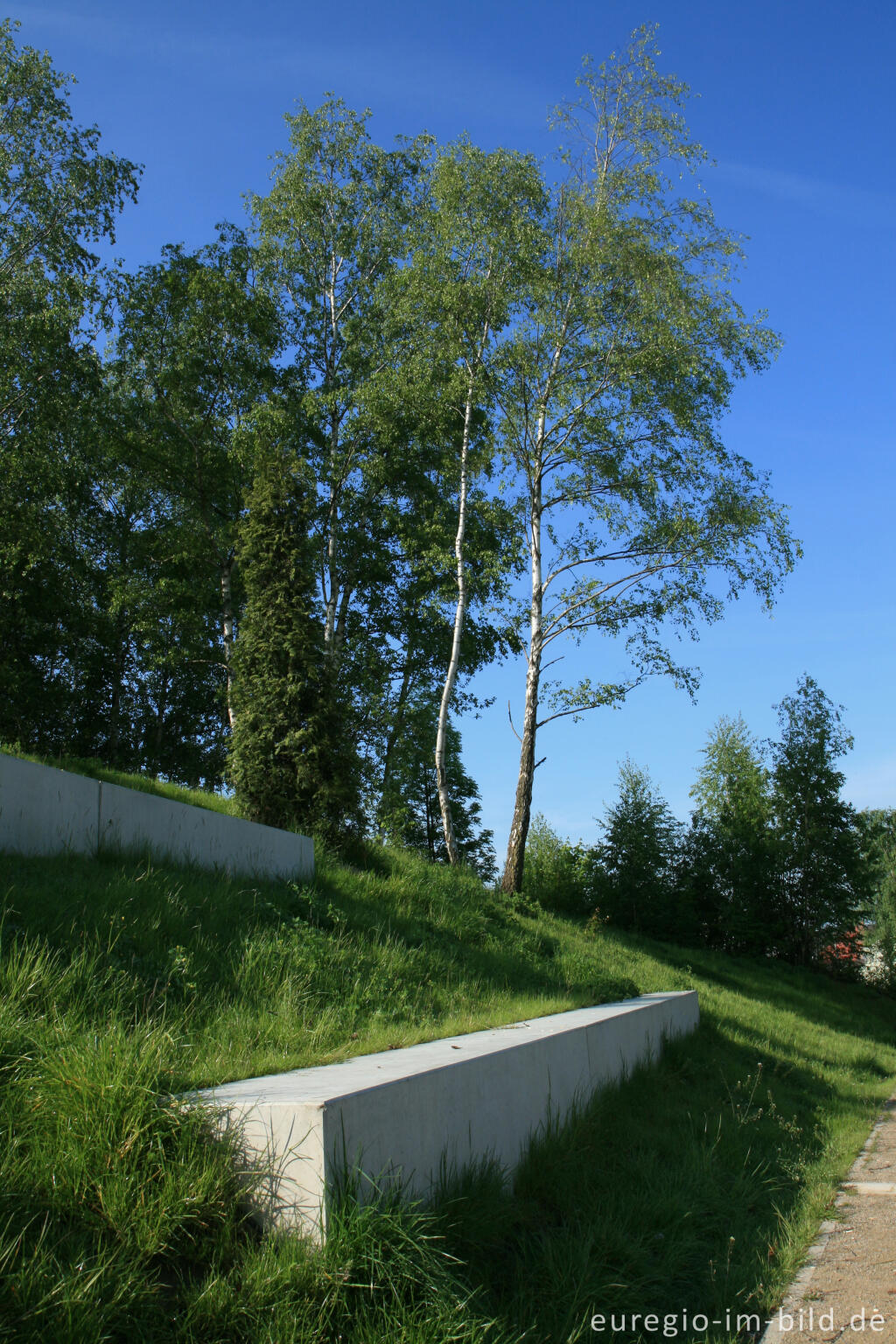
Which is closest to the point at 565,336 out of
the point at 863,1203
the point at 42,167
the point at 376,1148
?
the point at 42,167

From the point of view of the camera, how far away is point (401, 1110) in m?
3.84

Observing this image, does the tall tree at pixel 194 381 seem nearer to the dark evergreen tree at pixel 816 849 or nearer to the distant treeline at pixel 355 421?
the distant treeline at pixel 355 421

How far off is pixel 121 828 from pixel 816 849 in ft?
85.6

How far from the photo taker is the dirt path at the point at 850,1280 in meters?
4.09

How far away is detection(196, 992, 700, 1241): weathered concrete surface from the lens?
3258 millimetres

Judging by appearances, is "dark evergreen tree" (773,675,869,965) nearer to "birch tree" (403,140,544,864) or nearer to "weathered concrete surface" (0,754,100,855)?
"birch tree" (403,140,544,864)

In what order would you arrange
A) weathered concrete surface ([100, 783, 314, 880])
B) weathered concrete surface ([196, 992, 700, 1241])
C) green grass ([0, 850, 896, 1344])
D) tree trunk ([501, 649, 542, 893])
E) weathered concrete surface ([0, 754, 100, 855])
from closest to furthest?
green grass ([0, 850, 896, 1344]), weathered concrete surface ([196, 992, 700, 1241]), weathered concrete surface ([0, 754, 100, 855]), weathered concrete surface ([100, 783, 314, 880]), tree trunk ([501, 649, 542, 893])

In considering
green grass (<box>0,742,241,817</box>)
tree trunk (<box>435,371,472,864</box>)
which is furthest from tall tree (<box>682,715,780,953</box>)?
green grass (<box>0,742,241,817</box>)

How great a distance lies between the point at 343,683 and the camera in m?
23.3

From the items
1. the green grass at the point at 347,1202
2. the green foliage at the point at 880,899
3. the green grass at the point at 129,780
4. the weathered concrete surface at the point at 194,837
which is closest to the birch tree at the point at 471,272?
the green grass at the point at 129,780

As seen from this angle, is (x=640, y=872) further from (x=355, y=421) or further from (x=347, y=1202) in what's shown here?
(x=347, y=1202)

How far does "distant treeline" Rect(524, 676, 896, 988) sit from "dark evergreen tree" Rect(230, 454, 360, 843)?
12682 mm

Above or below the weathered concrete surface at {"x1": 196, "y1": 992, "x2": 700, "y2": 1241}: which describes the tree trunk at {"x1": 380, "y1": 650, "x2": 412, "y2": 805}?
above

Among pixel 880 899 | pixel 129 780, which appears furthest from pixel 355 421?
pixel 880 899
